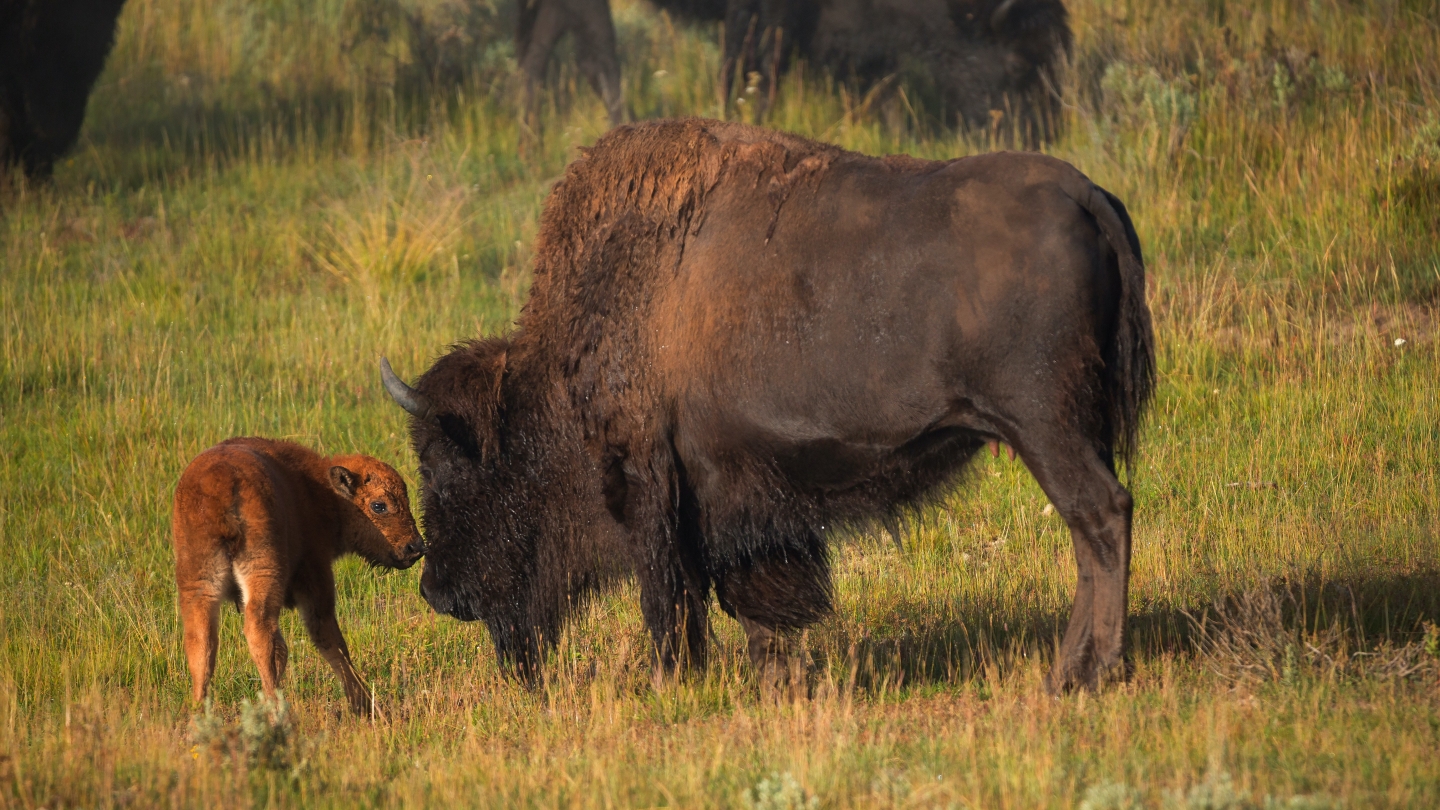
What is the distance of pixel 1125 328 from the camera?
457 centimetres

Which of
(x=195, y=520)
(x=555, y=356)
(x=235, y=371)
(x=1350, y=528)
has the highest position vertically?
(x=555, y=356)

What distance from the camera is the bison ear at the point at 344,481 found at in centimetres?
544

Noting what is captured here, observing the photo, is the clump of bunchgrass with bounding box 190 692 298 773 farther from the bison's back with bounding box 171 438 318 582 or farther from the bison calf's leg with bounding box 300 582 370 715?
the bison calf's leg with bounding box 300 582 370 715

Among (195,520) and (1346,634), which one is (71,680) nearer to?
(195,520)

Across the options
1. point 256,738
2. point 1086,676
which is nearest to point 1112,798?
point 1086,676

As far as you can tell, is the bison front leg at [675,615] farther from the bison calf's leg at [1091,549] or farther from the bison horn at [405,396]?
the bison calf's leg at [1091,549]

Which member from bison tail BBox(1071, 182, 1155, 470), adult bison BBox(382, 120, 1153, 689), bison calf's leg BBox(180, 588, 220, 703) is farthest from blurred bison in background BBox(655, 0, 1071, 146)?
bison calf's leg BBox(180, 588, 220, 703)

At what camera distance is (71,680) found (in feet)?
19.6

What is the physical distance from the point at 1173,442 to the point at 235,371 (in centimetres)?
599

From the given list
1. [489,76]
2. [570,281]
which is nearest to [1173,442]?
[570,281]

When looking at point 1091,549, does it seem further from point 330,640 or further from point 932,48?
point 932,48

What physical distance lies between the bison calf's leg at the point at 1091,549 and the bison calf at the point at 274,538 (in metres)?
2.46

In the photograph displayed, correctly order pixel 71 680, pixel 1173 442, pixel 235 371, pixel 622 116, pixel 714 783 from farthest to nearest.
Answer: pixel 622 116, pixel 235 371, pixel 1173 442, pixel 71 680, pixel 714 783

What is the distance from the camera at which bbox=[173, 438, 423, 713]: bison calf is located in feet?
16.2
